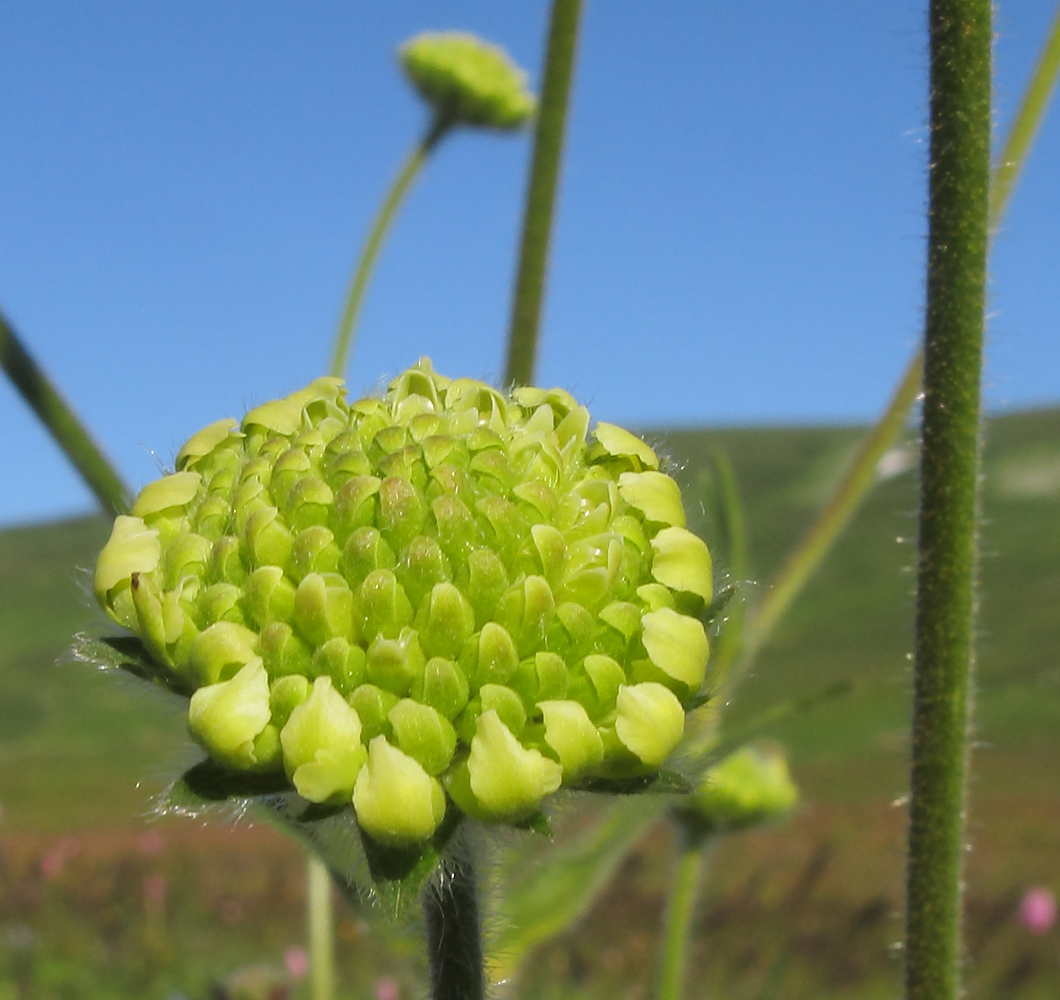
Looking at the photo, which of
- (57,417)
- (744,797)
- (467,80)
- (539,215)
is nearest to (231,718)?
(57,417)

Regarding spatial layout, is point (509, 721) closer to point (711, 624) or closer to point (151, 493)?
point (711, 624)

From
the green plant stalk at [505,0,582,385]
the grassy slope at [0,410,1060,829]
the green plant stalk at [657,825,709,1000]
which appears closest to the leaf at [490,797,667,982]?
the green plant stalk at [657,825,709,1000]

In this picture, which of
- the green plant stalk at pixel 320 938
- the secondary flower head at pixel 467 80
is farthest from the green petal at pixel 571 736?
the secondary flower head at pixel 467 80

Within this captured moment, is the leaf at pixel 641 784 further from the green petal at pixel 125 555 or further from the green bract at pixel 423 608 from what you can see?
the green petal at pixel 125 555

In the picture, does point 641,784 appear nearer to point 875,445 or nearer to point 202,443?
point 202,443

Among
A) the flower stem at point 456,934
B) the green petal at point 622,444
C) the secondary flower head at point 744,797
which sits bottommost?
the secondary flower head at point 744,797

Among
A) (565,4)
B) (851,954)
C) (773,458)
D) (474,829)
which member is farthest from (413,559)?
(773,458)
